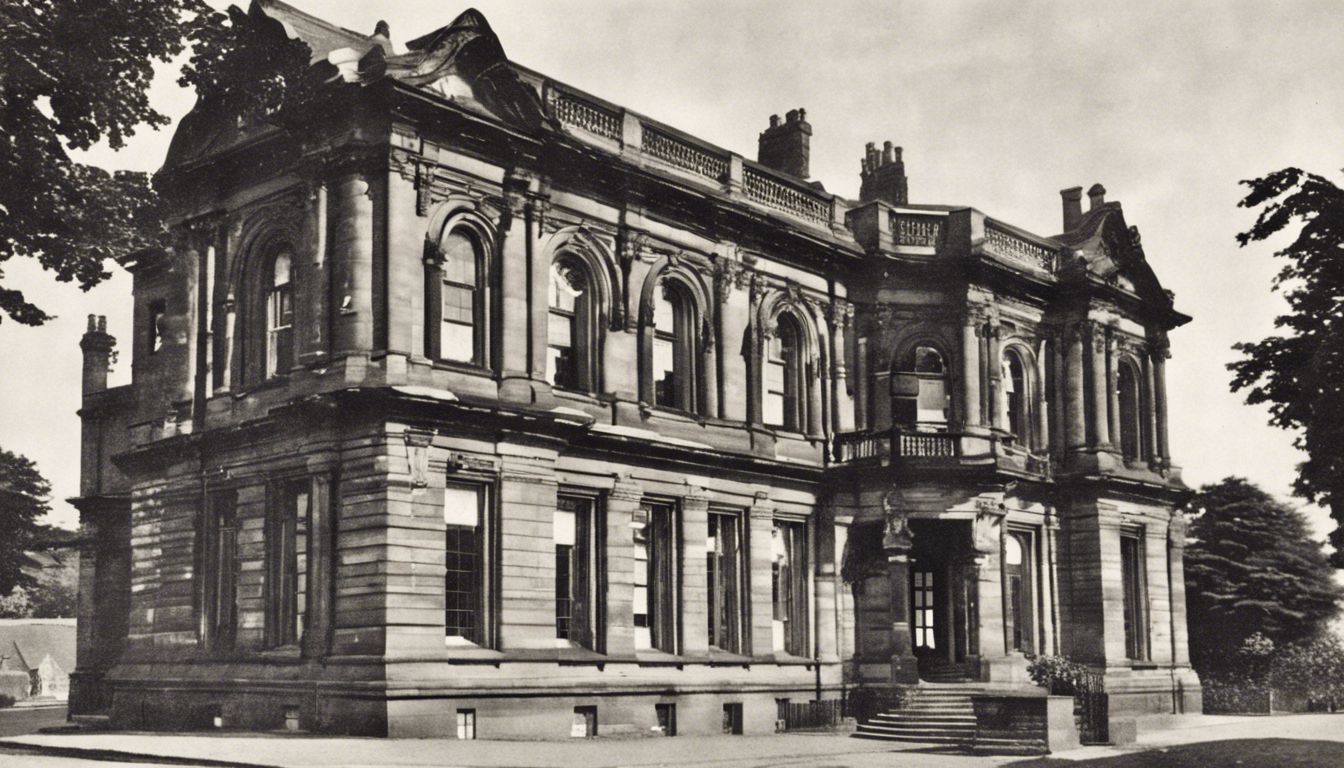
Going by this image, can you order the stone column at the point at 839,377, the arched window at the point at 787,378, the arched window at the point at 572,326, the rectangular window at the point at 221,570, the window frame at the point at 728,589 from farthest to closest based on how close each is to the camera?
the stone column at the point at 839,377 → the arched window at the point at 787,378 → the window frame at the point at 728,589 → the arched window at the point at 572,326 → the rectangular window at the point at 221,570

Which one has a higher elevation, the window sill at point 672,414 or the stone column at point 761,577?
the window sill at point 672,414

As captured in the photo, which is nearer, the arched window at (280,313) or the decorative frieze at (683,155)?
the arched window at (280,313)

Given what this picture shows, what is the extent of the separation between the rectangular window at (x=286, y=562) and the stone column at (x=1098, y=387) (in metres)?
20.8

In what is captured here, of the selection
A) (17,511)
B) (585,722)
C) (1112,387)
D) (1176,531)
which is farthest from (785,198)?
(17,511)

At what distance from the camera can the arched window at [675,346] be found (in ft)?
101

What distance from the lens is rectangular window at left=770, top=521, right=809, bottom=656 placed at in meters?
32.5

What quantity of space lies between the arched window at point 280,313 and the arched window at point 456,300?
3182 mm

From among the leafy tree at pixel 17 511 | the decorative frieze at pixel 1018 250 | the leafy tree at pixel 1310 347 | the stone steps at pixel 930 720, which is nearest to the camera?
the leafy tree at pixel 1310 347

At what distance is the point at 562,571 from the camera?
27891 millimetres

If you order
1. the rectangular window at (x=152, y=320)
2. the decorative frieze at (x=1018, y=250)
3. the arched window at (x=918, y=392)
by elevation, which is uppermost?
the decorative frieze at (x=1018, y=250)

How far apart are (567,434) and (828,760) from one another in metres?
7.33

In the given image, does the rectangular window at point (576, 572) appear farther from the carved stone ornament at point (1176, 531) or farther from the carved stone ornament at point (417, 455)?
the carved stone ornament at point (1176, 531)

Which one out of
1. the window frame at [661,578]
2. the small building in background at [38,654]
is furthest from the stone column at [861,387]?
the small building in background at [38,654]

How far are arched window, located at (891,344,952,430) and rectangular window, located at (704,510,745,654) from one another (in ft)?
19.0
